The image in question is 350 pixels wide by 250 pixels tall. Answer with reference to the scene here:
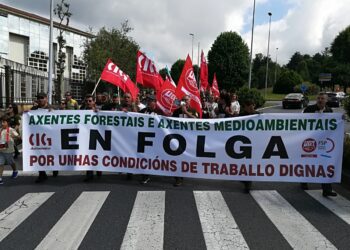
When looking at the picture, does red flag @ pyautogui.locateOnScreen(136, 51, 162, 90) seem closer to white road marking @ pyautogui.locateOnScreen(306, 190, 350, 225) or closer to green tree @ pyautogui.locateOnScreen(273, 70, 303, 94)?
white road marking @ pyautogui.locateOnScreen(306, 190, 350, 225)

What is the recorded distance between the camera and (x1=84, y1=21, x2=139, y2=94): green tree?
43.3m

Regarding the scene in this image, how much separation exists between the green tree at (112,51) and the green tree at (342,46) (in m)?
57.9

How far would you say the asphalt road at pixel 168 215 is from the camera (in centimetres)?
466

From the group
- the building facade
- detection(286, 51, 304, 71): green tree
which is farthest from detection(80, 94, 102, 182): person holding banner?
detection(286, 51, 304, 71): green tree

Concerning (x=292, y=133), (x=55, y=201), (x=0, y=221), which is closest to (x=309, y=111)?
(x=292, y=133)

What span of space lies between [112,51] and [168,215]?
40.0 m

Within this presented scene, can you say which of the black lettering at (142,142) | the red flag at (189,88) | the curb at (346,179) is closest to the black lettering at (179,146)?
the black lettering at (142,142)

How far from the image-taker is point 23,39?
152 feet

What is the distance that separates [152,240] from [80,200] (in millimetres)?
2203

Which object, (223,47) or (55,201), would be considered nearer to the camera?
(55,201)

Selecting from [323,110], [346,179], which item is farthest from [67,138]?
[346,179]

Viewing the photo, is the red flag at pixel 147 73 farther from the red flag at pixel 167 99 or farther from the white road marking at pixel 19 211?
the white road marking at pixel 19 211

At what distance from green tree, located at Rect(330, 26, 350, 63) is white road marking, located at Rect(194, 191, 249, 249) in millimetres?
88279

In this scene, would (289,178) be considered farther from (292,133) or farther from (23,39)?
(23,39)
